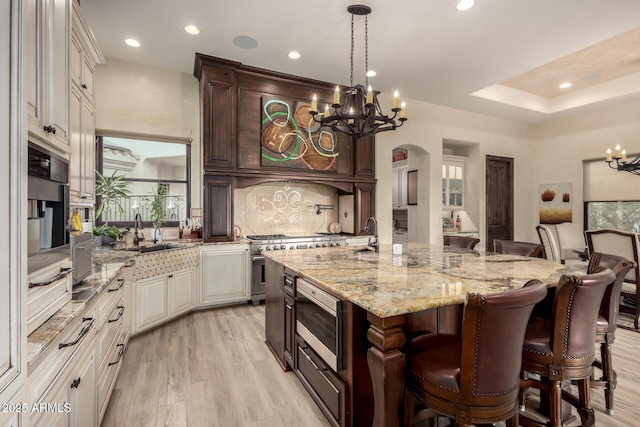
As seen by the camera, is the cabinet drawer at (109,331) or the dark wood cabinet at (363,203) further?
the dark wood cabinet at (363,203)

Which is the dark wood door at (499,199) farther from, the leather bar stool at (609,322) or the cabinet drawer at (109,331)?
the cabinet drawer at (109,331)

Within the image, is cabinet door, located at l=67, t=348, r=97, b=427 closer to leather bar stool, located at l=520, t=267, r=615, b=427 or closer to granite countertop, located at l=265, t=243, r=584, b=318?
granite countertop, located at l=265, t=243, r=584, b=318

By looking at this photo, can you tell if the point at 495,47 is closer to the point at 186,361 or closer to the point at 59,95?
the point at 59,95

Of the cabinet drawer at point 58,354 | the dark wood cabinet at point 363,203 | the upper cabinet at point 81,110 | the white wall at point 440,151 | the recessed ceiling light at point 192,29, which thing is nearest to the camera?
the cabinet drawer at point 58,354

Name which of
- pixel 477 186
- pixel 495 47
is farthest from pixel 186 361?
pixel 477 186

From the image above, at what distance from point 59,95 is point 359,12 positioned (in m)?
2.70


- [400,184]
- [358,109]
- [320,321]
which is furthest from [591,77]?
[320,321]

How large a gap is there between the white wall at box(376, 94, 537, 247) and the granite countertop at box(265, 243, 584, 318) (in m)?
2.99

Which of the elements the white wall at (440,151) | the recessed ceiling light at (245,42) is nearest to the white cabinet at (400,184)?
the white wall at (440,151)

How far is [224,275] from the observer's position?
13.5 feet

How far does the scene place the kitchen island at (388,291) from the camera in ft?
4.39

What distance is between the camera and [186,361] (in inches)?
106

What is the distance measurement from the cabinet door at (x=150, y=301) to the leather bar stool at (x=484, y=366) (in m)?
2.86

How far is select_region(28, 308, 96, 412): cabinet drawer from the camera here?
3.36 feet
